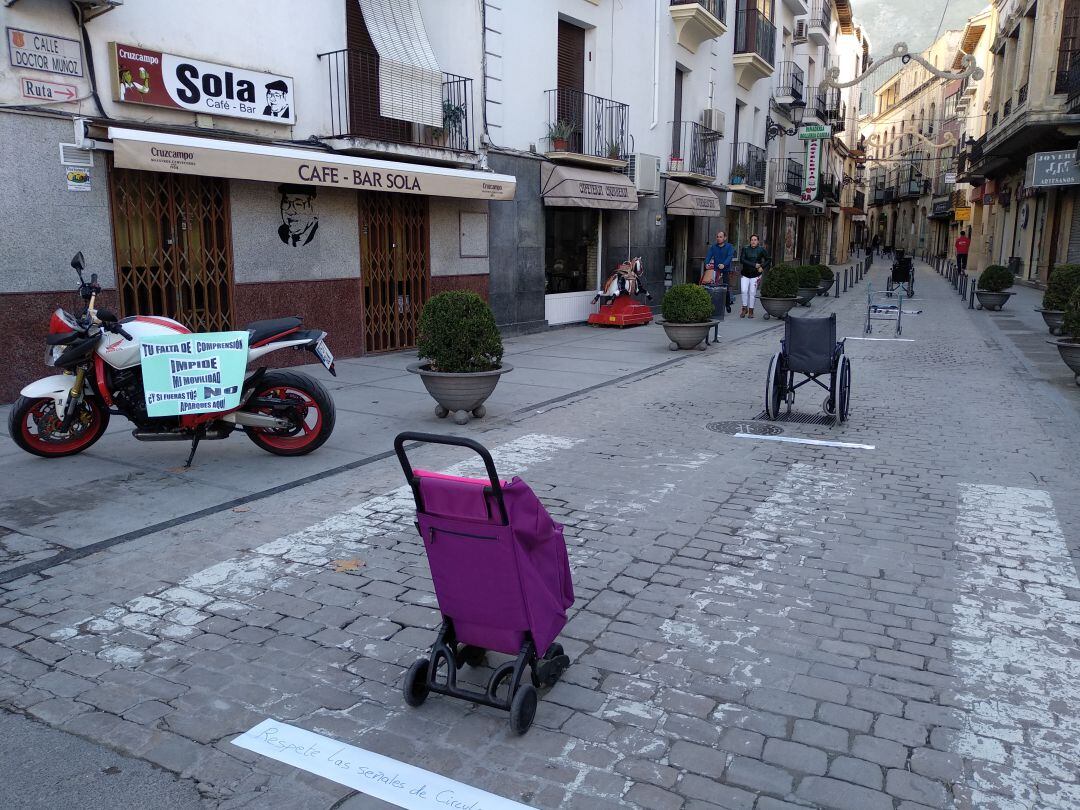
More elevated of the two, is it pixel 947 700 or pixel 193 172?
pixel 193 172

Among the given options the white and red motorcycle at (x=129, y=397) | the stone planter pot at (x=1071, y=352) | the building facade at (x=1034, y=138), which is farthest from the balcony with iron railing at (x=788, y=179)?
the white and red motorcycle at (x=129, y=397)

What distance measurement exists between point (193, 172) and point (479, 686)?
728 centimetres

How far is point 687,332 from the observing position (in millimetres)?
12828

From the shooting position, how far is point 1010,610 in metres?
4.07

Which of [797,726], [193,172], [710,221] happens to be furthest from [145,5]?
[710,221]

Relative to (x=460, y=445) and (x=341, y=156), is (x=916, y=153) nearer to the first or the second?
(x=341, y=156)

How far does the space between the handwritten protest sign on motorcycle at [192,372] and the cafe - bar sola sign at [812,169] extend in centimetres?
3220

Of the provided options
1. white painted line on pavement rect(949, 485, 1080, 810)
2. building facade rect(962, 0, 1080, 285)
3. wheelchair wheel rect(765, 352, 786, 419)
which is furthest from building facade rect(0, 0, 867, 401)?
building facade rect(962, 0, 1080, 285)

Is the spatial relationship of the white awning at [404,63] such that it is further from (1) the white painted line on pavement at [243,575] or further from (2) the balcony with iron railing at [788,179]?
(2) the balcony with iron railing at [788,179]

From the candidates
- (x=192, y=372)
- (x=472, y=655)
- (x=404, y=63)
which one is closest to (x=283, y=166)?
(x=404, y=63)

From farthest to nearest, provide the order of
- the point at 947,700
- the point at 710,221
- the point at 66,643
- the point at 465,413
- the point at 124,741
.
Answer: the point at 710,221, the point at 465,413, the point at 66,643, the point at 947,700, the point at 124,741

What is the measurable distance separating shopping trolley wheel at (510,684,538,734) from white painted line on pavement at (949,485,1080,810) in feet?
4.71

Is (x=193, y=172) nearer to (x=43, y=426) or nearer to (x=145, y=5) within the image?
(x=145, y=5)

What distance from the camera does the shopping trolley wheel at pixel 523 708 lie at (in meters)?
2.97
